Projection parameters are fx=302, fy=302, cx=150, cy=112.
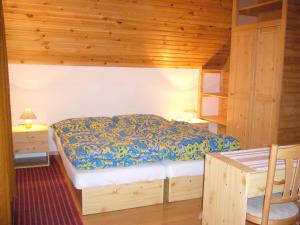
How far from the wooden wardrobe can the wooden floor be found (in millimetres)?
1498

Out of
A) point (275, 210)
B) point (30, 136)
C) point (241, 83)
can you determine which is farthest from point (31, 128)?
point (275, 210)

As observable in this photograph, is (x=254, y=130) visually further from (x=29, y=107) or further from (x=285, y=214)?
(x=29, y=107)

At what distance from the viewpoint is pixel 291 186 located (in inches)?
72.7

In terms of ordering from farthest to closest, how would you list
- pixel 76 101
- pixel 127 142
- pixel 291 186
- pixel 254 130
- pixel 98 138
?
pixel 76 101 < pixel 254 130 < pixel 98 138 < pixel 127 142 < pixel 291 186

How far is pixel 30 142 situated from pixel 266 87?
3.16 m

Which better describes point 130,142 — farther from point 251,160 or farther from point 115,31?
point 115,31

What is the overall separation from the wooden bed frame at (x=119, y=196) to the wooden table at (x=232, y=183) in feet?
2.72

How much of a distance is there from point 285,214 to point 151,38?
3259mm

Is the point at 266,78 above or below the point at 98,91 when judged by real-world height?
above

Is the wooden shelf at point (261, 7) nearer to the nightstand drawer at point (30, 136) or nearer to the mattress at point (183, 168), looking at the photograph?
the mattress at point (183, 168)

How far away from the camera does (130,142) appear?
320cm

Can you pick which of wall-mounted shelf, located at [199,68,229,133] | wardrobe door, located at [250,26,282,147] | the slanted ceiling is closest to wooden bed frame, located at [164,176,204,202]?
wardrobe door, located at [250,26,282,147]

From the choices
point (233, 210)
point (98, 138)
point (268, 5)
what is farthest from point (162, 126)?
point (233, 210)

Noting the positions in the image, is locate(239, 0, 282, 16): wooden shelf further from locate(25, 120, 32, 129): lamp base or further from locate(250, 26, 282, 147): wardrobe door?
locate(25, 120, 32, 129): lamp base
